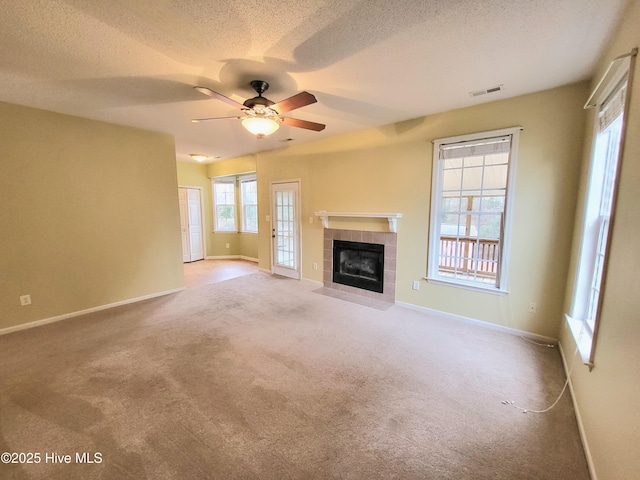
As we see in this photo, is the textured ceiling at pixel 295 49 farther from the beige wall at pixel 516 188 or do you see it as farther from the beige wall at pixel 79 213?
the beige wall at pixel 79 213

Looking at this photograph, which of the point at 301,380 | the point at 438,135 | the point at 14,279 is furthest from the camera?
the point at 438,135

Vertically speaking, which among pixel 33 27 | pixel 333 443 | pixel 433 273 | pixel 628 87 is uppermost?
pixel 33 27

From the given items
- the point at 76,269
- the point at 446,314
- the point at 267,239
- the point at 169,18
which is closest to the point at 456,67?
the point at 169,18

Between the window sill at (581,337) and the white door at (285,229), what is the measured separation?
4.09 meters

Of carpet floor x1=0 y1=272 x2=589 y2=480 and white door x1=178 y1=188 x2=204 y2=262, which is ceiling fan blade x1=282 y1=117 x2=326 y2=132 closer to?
carpet floor x1=0 y1=272 x2=589 y2=480

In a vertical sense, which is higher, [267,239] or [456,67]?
[456,67]

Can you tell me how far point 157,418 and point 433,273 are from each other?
3358 millimetres

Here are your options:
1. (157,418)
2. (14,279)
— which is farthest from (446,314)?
(14,279)

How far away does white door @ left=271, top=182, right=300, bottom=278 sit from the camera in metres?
5.30

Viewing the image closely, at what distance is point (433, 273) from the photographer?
11.8ft

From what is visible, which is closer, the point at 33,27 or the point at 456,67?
the point at 33,27

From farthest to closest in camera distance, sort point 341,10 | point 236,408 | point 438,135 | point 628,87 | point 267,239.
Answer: point 267,239 → point 438,135 → point 236,408 → point 341,10 → point 628,87

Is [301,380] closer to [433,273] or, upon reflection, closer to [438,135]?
[433,273]

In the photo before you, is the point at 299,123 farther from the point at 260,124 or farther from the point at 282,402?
the point at 282,402
